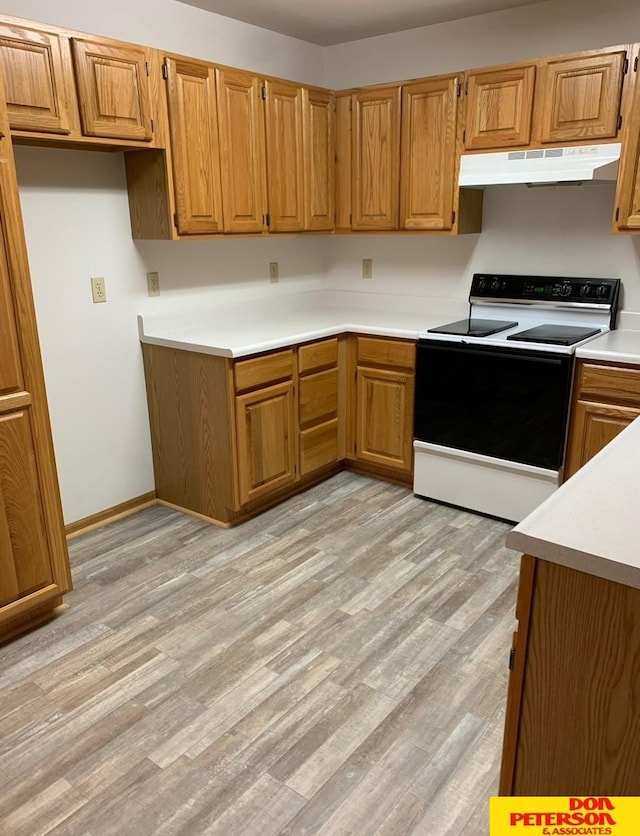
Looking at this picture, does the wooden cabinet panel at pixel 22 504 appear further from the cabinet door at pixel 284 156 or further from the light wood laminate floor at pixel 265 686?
the cabinet door at pixel 284 156

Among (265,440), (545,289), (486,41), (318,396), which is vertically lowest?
(265,440)

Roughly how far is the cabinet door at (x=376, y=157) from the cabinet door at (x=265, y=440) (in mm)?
1135

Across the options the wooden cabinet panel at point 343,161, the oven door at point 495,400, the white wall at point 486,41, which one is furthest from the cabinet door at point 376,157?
the oven door at point 495,400

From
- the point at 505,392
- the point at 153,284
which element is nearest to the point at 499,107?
the point at 505,392

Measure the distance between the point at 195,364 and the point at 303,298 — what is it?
4.17ft

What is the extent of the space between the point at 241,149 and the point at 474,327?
56.7 inches

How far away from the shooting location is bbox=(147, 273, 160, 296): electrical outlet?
3.12 meters

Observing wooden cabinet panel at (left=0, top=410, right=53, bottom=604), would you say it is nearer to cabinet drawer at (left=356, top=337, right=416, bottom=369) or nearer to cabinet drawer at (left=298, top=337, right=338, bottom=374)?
cabinet drawer at (left=298, top=337, right=338, bottom=374)

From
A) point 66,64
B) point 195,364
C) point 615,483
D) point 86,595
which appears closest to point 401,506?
point 195,364

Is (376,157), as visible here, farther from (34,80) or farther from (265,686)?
(265,686)

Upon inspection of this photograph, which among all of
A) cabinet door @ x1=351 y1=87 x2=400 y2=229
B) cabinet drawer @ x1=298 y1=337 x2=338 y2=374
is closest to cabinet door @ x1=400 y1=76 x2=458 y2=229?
cabinet door @ x1=351 y1=87 x2=400 y2=229

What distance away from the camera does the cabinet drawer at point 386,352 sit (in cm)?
323

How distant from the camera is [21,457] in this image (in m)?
2.13

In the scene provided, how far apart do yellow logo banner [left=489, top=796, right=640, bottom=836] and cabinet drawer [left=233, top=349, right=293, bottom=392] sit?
201cm
